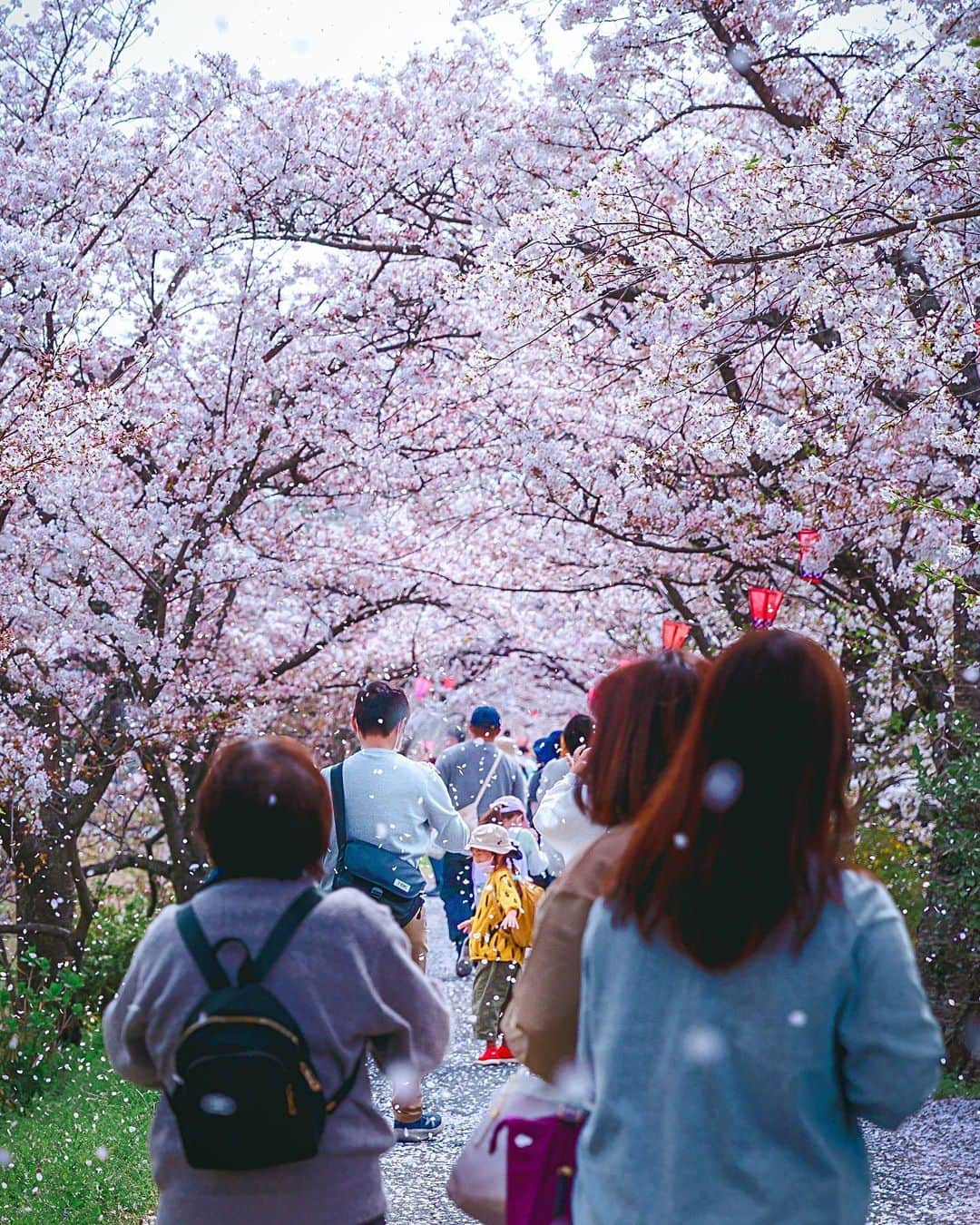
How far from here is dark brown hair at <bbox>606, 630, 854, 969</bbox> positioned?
6.19ft

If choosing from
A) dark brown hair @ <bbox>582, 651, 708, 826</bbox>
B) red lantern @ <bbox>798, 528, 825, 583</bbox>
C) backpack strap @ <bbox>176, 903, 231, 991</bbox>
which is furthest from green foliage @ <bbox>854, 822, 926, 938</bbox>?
backpack strap @ <bbox>176, 903, 231, 991</bbox>

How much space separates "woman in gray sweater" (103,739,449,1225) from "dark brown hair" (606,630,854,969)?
524 millimetres

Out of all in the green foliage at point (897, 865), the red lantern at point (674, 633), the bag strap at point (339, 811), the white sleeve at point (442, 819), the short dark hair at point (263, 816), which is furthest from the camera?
the red lantern at point (674, 633)

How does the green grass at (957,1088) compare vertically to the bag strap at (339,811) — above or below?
below

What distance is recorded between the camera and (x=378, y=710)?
504 cm

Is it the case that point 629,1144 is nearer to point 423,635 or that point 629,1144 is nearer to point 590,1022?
point 590,1022

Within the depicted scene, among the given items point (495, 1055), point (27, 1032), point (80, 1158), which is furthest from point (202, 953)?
point (27, 1032)

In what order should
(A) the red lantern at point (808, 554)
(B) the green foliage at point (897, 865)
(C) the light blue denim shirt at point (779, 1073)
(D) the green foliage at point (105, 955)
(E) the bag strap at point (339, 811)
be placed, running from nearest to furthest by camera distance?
(C) the light blue denim shirt at point (779, 1073)
(E) the bag strap at point (339, 811)
(B) the green foliage at point (897, 865)
(A) the red lantern at point (808, 554)
(D) the green foliage at point (105, 955)

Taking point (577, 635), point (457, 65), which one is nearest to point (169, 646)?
point (457, 65)

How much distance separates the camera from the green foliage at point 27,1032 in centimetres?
691

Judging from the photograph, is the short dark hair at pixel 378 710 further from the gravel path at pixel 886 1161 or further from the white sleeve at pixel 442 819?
the gravel path at pixel 886 1161

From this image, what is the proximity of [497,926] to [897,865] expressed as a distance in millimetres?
3686

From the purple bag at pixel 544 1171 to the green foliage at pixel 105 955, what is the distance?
755 cm

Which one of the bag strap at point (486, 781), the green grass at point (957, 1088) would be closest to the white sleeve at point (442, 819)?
the green grass at point (957, 1088)
